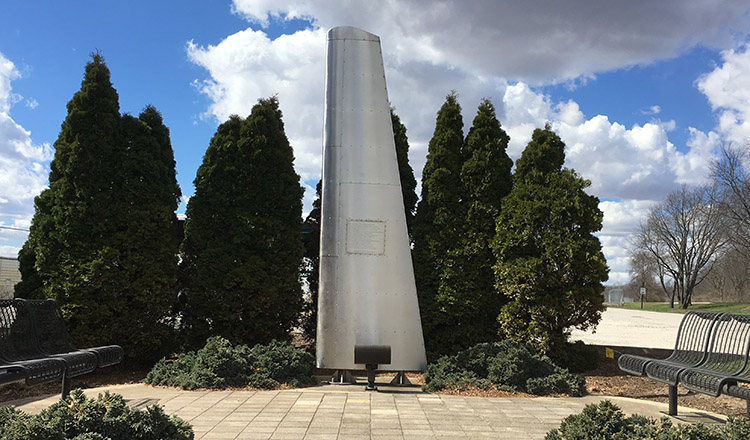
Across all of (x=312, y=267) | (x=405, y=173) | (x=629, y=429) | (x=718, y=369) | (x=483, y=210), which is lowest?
(x=629, y=429)

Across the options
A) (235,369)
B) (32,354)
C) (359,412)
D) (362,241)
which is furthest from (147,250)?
(359,412)

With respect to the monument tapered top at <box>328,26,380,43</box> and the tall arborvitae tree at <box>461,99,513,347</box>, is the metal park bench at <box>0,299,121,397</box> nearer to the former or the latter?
the monument tapered top at <box>328,26,380,43</box>

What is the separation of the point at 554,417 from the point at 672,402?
1324mm

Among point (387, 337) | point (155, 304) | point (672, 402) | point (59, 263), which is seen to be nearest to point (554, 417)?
point (672, 402)

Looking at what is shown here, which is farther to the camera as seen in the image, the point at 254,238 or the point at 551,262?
the point at 254,238

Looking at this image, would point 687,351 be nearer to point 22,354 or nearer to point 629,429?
point 629,429

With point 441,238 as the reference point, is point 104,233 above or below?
below

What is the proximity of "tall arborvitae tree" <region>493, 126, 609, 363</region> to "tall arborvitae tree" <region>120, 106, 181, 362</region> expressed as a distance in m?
5.32

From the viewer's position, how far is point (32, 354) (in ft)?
19.1

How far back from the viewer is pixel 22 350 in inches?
227

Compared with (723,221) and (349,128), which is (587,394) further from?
(723,221)

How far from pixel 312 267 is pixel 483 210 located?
132 inches

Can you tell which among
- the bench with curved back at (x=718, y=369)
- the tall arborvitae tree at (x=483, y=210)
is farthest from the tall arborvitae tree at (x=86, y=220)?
the bench with curved back at (x=718, y=369)

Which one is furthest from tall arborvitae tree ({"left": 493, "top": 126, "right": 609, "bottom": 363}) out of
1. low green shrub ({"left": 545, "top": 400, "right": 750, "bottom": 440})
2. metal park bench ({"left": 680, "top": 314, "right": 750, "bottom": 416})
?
low green shrub ({"left": 545, "top": 400, "right": 750, "bottom": 440})
